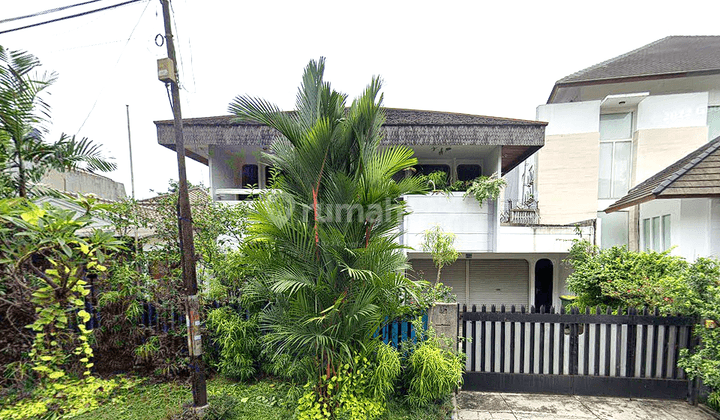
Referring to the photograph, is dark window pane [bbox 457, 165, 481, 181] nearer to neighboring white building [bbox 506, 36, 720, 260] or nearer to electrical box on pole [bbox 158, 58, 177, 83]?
neighboring white building [bbox 506, 36, 720, 260]

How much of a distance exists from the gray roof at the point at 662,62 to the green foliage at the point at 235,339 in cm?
1102

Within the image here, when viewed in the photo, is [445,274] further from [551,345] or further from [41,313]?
[41,313]

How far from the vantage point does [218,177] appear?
6.68 m

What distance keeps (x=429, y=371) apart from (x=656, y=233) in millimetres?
6451

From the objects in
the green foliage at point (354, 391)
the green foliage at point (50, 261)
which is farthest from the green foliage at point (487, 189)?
the green foliage at point (50, 261)

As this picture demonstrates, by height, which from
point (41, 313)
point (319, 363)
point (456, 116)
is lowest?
point (319, 363)

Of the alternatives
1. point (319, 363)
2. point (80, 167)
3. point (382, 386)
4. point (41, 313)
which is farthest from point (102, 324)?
point (382, 386)

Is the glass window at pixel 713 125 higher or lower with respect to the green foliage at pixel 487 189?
higher

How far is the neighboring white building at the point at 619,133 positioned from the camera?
7.98 m

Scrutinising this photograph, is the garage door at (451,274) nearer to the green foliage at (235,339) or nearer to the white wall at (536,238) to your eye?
the white wall at (536,238)

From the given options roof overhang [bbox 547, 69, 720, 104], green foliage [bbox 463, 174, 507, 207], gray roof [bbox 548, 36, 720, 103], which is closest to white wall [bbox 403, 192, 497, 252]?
green foliage [bbox 463, 174, 507, 207]

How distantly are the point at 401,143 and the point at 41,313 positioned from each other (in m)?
5.76

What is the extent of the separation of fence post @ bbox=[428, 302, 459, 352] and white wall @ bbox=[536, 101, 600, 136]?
789cm

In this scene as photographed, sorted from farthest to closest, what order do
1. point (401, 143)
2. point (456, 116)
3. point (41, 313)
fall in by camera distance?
point (456, 116)
point (401, 143)
point (41, 313)
